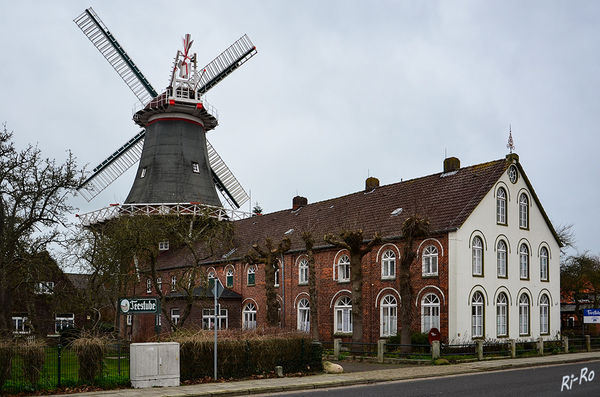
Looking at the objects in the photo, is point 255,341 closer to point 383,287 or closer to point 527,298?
point 383,287

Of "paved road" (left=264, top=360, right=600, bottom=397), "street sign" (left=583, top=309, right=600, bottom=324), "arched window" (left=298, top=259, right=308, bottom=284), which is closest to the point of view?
"paved road" (left=264, top=360, right=600, bottom=397)

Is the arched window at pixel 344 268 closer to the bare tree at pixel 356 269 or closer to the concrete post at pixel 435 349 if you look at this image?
the bare tree at pixel 356 269

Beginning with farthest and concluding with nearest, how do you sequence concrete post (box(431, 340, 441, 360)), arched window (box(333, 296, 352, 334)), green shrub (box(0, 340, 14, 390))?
arched window (box(333, 296, 352, 334))
concrete post (box(431, 340, 441, 360))
green shrub (box(0, 340, 14, 390))

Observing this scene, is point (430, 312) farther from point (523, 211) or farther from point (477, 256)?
point (523, 211)

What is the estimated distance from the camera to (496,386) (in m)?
19.4

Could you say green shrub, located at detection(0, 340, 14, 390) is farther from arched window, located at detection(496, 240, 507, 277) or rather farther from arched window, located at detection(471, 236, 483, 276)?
arched window, located at detection(496, 240, 507, 277)

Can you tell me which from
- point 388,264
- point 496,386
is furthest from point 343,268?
point 496,386

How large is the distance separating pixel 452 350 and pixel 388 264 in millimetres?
6901

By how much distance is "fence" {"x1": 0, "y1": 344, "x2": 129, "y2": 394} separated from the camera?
18203 millimetres

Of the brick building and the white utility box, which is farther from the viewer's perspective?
the brick building

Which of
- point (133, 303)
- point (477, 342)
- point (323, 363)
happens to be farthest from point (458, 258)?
point (133, 303)

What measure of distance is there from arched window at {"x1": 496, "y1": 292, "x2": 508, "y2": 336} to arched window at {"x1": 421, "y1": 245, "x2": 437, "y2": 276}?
4330 mm

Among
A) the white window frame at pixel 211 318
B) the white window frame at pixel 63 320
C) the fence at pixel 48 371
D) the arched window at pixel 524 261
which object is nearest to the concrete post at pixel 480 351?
the arched window at pixel 524 261

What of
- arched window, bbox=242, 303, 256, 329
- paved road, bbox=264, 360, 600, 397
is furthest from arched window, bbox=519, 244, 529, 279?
arched window, bbox=242, 303, 256, 329
